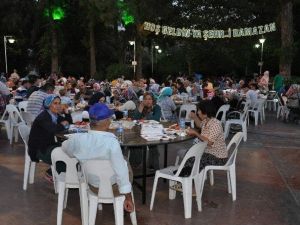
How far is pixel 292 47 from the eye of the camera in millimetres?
19375

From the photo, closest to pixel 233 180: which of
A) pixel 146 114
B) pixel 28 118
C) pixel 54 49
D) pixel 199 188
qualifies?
pixel 199 188

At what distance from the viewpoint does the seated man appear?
3.87m

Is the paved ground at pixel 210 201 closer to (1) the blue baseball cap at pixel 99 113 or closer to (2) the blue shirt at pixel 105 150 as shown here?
(2) the blue shirt at pixel 105 150

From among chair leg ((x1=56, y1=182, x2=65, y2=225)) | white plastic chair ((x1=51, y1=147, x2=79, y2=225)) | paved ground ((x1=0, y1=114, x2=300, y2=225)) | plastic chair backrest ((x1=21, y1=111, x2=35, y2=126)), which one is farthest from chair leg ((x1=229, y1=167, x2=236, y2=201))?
plastic chair backrest ((x1=21, y1=111, x2=35, y2=126))

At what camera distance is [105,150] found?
3.88 m

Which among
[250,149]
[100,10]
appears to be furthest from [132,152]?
[100,10]

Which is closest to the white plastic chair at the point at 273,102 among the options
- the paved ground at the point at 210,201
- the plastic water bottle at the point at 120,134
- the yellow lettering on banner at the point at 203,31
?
the yellow lettering on banner at the point at 203,31

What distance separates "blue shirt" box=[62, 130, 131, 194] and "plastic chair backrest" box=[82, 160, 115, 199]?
76 millimetres

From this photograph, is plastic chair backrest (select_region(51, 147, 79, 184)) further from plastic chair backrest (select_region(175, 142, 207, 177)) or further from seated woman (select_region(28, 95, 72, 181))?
plastic chair backrest (select_region(175, 142, 207, 177))

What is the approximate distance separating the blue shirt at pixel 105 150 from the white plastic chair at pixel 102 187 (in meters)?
0.09

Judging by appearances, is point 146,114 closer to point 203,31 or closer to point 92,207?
point 92,207

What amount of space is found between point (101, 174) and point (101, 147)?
31cm

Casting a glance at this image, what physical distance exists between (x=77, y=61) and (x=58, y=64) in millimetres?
2028

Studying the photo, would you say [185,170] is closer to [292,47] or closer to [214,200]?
[214,200]
